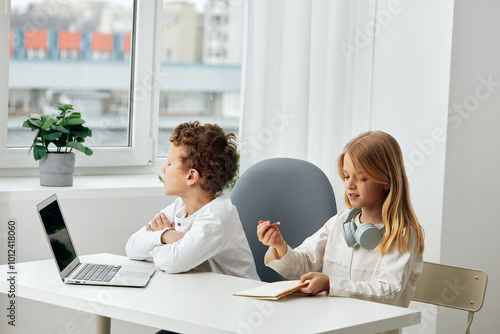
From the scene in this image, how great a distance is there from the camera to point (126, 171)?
8.96 feet

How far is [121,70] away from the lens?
106 inches

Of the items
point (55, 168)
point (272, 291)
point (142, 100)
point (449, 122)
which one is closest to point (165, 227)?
point (272, 291)

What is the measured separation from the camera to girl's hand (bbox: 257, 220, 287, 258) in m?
1.66

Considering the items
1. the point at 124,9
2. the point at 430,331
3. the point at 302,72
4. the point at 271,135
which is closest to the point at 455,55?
the point at 302,72

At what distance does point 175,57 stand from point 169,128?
282 millimetres

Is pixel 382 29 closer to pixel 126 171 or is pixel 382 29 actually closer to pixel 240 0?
pixel 240 0

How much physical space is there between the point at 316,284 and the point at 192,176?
486 millimetres

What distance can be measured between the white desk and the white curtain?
996 mm

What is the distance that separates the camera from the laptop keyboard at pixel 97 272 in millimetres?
1613

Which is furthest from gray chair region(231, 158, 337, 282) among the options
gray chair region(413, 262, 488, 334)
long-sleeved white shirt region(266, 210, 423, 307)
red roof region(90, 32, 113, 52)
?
red roof region(90, 32, 113, 52)

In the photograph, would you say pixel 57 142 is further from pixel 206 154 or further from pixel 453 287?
pixel 453 287

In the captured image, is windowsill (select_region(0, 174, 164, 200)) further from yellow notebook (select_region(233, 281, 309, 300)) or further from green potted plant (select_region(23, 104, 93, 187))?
yellow notebook (select_region(233, 281, 309, 300))

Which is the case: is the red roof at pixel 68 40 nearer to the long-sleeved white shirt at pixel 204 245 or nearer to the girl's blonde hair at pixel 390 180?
the long-sleeved white shirt at pixel 204 245

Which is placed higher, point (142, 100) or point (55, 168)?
point (142, 100)
